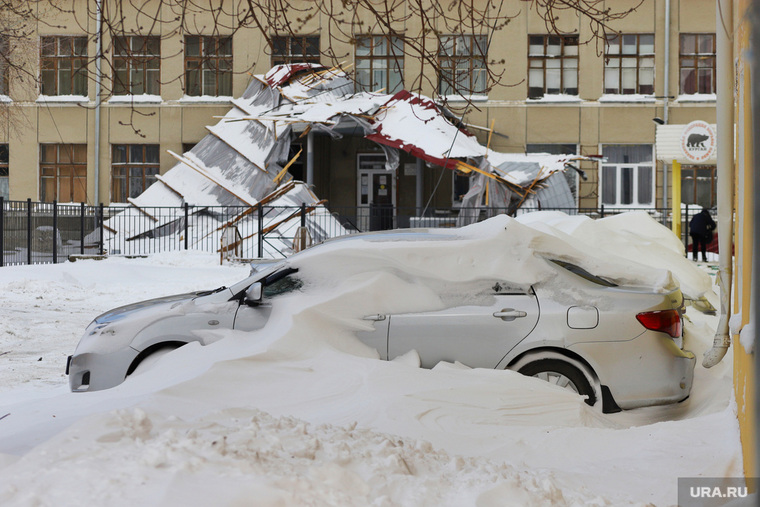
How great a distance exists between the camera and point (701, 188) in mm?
27516

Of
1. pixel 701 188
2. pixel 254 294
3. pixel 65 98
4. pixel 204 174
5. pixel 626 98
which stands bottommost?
pixel 254 294

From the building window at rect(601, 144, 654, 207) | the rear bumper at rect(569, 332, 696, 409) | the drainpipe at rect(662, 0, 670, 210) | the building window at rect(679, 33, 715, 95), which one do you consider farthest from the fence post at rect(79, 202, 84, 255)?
the building window at rect(679, 33, 715, 95)

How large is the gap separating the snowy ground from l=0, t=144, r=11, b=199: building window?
25.6 metres

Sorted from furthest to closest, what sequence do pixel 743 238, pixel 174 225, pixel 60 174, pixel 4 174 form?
1. pixel 4 174
2. pixel 60 174
3. pixel 174 225
4. pixel 743 238

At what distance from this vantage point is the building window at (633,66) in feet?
91.6

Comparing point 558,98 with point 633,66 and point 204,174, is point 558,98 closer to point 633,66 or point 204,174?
point 633,66

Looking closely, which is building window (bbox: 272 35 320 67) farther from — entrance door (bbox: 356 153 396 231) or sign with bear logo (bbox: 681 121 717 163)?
sign with bear logo (bbox: 681 121 717 163)

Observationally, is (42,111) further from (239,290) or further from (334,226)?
(239,290)

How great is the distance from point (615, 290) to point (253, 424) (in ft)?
10.7

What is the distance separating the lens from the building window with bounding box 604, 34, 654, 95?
91.6 ft

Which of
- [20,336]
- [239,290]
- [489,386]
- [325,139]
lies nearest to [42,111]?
[325,139]

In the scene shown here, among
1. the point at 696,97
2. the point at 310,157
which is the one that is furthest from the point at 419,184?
the point at 696,97

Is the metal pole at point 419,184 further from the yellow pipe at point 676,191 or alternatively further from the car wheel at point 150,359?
the car wheel at point 150,359

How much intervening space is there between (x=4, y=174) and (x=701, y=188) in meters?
26.8
